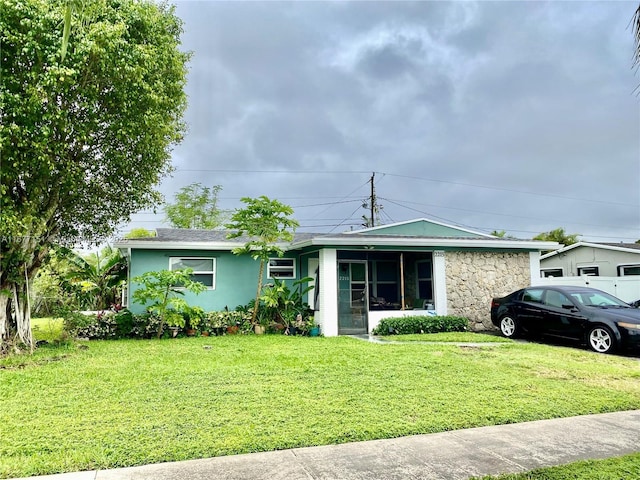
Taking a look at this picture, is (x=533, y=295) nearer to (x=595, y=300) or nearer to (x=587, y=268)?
(x=595, y=300)

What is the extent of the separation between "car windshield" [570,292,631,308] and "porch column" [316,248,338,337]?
626 cm

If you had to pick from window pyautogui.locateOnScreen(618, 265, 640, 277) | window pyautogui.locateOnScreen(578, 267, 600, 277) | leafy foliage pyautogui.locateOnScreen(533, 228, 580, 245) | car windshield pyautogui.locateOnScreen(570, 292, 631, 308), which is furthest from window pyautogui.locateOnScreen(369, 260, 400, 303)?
A: leafy foliage pyautogui.locateOnScreen(533, 228, 580, 245)

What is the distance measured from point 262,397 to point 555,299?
28.5 feet

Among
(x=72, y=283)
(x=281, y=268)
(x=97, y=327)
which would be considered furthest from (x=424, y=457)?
(x=72, y=283)

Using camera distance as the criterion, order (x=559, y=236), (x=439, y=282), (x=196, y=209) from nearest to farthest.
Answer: (x=439, y=282), (x=559, y=236), (x=196, y=209)

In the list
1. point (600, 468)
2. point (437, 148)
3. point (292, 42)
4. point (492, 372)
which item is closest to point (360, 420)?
point (600, 468)

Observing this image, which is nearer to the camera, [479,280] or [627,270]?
[479,280]

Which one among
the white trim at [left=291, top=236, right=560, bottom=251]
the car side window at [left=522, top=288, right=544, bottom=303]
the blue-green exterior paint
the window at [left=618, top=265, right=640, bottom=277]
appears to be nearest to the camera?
the car side window at [left=522, top=288, right=544, bottom=303]

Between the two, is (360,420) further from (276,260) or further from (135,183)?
(276,260)

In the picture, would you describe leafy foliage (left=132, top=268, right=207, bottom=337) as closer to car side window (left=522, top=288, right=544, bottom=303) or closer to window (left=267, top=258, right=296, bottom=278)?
window (left=267, top=258, right=296, bottom=278)

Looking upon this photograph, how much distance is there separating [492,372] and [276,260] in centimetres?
867

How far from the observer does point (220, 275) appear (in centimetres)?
1390

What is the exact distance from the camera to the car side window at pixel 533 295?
450 inches

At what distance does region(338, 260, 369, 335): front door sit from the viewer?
1307 cm
